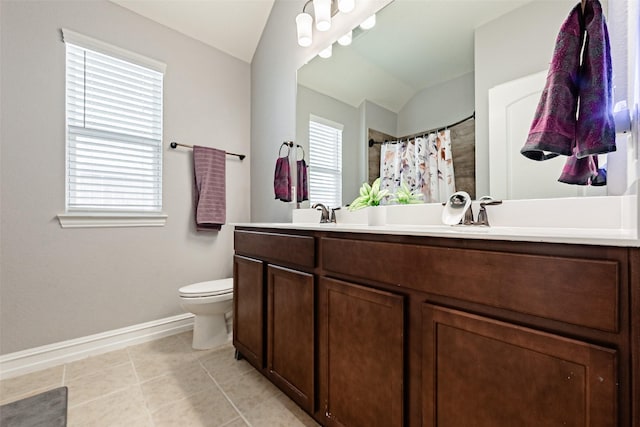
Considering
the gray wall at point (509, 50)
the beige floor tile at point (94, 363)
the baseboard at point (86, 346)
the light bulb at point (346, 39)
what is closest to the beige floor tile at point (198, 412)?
the beige floor tile at point (94, 363)

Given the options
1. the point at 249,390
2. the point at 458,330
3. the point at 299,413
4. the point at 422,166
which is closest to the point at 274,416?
the point at 299,413

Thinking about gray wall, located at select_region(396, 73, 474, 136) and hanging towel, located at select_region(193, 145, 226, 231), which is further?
hanging towel, located at select_region(193, 145, 226, 231)

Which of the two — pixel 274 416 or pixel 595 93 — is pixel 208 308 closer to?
pixel 274 416

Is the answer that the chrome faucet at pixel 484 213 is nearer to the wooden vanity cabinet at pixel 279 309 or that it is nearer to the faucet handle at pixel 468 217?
the faucet handle at pixel 468 217

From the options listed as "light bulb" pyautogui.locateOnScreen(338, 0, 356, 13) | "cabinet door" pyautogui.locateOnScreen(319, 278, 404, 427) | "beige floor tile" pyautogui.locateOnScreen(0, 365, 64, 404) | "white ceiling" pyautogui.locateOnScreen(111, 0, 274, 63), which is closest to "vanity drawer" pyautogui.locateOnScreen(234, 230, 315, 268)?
"cabinet door" pyautogui.locateOnScreen(319, 278, 404, 427)

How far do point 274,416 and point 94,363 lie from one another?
1.38m

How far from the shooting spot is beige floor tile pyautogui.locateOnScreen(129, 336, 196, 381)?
172cm

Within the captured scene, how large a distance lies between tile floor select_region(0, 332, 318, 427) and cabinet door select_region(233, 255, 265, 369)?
0.57 ft

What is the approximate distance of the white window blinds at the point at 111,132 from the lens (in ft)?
6.23

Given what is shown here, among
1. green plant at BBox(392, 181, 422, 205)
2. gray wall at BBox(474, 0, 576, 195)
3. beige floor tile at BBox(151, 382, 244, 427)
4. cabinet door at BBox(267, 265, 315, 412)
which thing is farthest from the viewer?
green plant at BBox(392, 181, 422, 205)

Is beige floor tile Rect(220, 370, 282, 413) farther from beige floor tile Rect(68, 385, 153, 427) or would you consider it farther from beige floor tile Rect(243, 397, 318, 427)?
beige floor tile Rect(68, 385, 153, 427)

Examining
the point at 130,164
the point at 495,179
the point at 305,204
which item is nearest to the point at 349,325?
the point at 495,179

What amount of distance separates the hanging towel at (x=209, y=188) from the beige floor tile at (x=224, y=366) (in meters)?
1.07

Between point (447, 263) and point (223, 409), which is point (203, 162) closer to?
point (223, 409)
